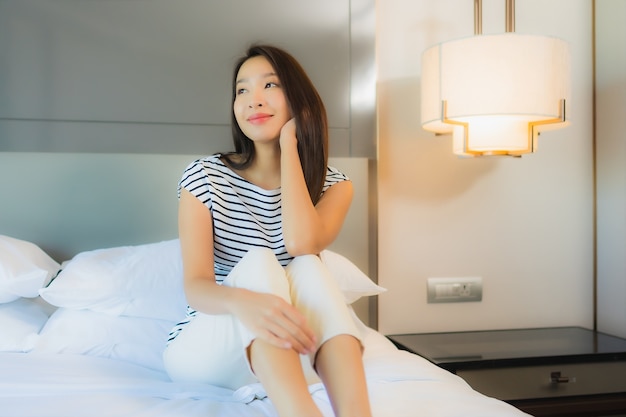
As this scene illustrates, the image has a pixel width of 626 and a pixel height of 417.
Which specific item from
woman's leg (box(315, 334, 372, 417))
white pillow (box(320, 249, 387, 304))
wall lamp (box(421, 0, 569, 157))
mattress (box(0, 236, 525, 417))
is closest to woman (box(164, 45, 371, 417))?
woman's leg (box(315, 334, 372, 417))

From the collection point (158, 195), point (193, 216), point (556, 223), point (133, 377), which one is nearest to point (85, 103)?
point (158, 195)

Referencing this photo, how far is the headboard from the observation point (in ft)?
6.30

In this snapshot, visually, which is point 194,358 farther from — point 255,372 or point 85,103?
point 85,103

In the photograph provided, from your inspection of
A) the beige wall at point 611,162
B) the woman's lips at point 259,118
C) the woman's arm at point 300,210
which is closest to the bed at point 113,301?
the woman's arm at point 300,210

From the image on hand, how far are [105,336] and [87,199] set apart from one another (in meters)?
0.56

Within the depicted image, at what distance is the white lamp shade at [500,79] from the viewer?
176 cm

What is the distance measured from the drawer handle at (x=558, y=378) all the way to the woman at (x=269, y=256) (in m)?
0.81

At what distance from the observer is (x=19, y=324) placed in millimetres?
1576

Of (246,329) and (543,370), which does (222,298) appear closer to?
(246,329)

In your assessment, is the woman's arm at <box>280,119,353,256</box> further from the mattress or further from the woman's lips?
the mattress

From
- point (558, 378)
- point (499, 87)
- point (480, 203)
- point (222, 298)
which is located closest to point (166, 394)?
point (222, 298)

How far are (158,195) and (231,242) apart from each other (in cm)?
64

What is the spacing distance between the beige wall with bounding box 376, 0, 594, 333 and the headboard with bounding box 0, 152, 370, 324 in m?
0.79

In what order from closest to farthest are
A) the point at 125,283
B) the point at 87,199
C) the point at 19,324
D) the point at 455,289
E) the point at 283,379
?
the point at 283,379
the point at 19,324
the point at 125,283
the point at 87,199
the point at 455,289
